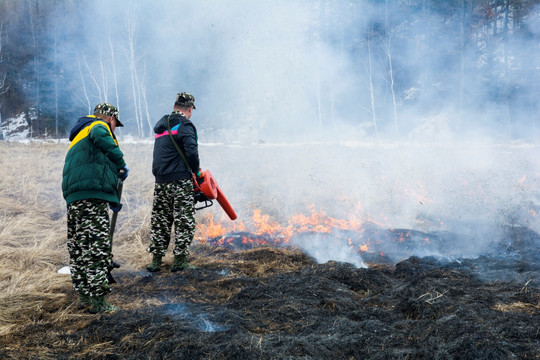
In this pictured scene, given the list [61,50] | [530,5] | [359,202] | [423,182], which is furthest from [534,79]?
[61,50]

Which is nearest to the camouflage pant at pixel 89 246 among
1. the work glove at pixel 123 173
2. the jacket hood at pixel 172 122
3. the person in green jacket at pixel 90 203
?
the person in green jacket at pixel 90 203

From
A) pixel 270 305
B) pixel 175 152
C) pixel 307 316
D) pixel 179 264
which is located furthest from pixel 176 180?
pixel 307 316

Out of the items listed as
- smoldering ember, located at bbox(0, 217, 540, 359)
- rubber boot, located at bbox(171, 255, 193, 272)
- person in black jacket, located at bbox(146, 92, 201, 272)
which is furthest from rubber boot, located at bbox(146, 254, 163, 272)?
rubber boot, located at bbox(171, 255, 193, 272)

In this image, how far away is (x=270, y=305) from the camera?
313 centimetres

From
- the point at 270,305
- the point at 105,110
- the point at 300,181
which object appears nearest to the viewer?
the point at 270,305

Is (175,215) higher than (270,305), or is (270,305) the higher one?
(175,215)

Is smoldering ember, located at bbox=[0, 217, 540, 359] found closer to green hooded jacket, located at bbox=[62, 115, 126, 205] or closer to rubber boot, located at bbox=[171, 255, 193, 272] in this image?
rubber boot, located at bbox=[171, 255, 193, 272]

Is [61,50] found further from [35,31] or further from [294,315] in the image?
[294,315]

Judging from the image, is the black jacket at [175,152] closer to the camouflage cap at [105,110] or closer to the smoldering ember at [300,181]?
the camouflage cap at [105,110]

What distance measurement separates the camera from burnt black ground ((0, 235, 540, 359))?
2184 millimetres

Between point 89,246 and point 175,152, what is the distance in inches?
60.5

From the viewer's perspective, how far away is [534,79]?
19.1 metres

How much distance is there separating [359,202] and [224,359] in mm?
7402

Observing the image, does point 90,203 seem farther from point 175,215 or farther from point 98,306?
point 175,215
